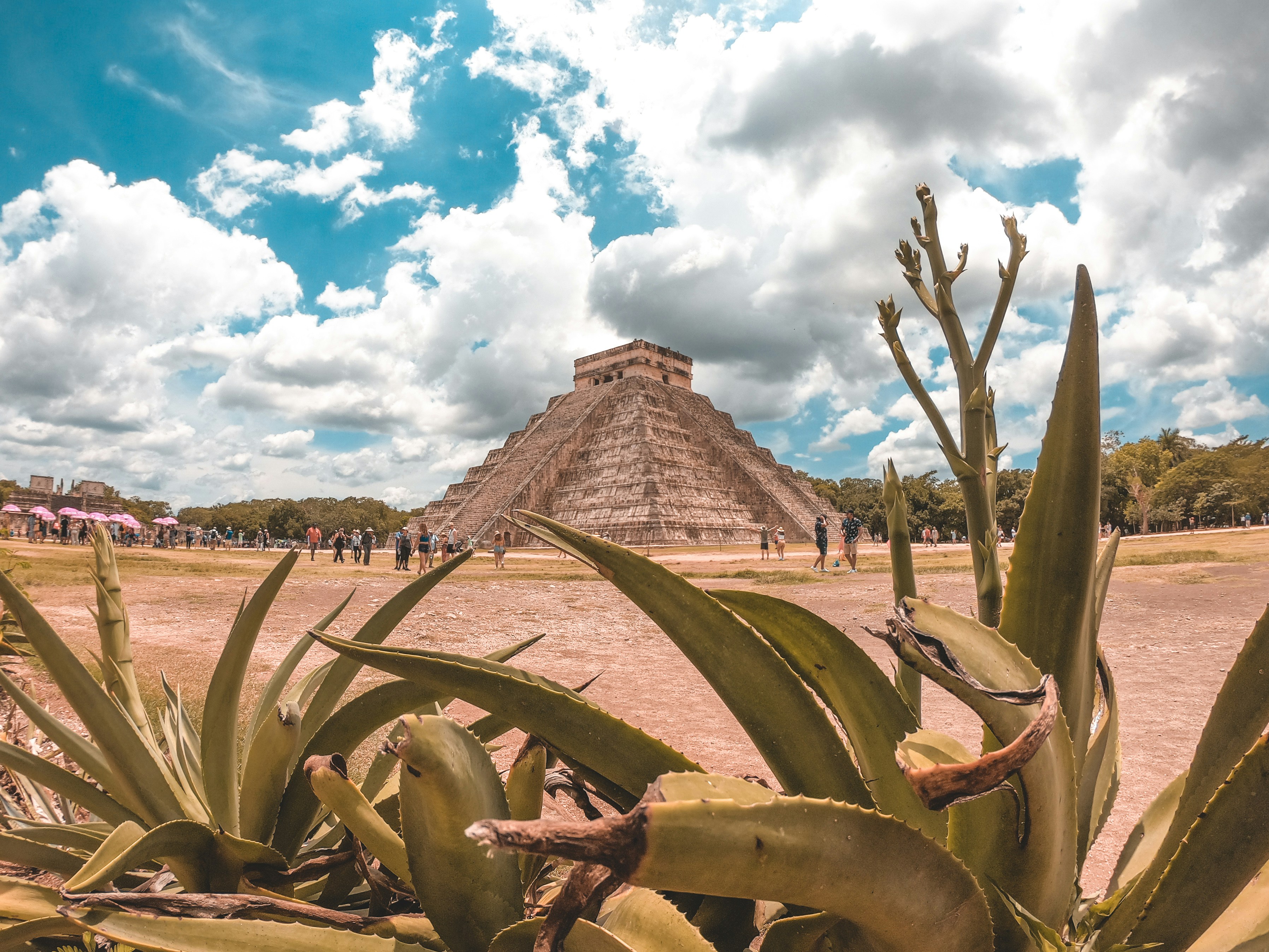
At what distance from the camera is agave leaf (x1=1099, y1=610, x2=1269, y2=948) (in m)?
0.79

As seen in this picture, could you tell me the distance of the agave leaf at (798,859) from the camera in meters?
0.47

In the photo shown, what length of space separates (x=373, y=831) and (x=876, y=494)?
202ft

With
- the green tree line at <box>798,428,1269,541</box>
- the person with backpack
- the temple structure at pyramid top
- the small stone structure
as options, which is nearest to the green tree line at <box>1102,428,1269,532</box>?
the green tree line at <box>798,428,1269,541</box>

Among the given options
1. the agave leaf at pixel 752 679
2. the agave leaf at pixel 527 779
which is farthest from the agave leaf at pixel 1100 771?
the agave leaf at pixel 527 779

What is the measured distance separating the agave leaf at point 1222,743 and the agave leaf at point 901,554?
12.7 inches

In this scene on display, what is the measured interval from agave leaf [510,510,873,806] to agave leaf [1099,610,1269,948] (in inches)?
11.8

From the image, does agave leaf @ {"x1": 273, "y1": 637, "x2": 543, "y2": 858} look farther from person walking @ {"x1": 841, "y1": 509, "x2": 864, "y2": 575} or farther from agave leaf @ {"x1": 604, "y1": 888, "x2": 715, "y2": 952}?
person walking @ {"x1": 841, "y1": 509, "x2": 864, "y2": 575}

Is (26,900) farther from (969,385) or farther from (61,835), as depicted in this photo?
(969,385)

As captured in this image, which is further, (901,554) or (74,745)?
(74,745)

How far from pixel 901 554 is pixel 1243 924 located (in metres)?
0.54

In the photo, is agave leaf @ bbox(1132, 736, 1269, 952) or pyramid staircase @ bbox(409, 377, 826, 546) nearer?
agave leaf @ bbox(1132, 736, 1269, 952)

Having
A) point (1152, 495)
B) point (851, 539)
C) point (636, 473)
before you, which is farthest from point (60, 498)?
point (1152, 495)

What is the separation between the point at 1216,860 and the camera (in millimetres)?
702

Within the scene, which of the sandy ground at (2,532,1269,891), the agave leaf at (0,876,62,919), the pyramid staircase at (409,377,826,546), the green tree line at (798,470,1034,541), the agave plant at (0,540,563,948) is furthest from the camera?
the green tree line at (798,470,1034,541)
